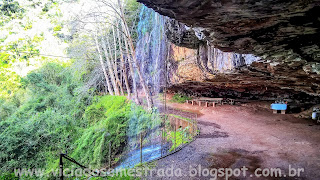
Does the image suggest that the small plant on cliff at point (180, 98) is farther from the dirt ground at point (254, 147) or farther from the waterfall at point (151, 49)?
the dirt ground at point (254, 147)

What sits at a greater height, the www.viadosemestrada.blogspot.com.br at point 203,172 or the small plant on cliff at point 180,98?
the small plant on cliff at point 180,98

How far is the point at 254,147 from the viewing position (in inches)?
264

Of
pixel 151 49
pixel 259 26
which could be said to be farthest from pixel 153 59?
pixel 259 26

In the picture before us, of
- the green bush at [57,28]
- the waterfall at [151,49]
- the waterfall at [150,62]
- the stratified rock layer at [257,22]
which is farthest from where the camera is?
the green bush at [57,28]

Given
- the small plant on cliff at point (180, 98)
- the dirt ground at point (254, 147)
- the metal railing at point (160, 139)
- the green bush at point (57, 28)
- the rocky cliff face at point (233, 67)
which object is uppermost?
the green bush at point (57, 28)

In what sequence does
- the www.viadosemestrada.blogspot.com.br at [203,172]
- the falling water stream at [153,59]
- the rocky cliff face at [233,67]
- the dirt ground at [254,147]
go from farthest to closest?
the falling water stream at [153,59]
the rocky cliff face at [233,67]
the dirt ground at [254,147]
the www.viadosemestrada.blogspot.com.br at [203,172]

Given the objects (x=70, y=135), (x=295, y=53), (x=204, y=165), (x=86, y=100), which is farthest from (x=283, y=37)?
(x=86, y=100)

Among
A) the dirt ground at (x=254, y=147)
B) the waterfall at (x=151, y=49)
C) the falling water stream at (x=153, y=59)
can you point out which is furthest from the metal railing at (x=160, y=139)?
the waterfall at (x=151, y=49)

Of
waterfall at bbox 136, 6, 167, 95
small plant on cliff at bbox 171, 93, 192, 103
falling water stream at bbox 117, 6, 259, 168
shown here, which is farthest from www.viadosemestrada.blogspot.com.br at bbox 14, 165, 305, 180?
small plant on cliff at bbox 171, 93, 192, 103

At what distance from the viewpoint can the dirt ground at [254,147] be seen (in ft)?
17.4

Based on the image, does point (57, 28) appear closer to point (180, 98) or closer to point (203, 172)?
point (180, 98)

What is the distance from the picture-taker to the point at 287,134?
792 cm

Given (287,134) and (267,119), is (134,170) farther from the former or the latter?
(267,119)

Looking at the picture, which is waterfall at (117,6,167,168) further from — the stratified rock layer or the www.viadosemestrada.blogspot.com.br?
the stratified rock layer
